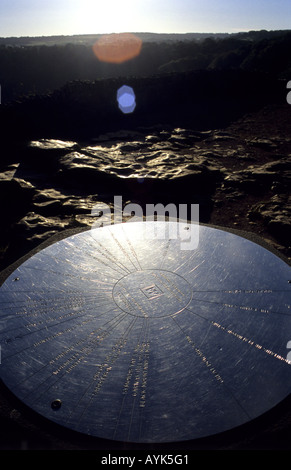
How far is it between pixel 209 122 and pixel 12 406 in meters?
11.0

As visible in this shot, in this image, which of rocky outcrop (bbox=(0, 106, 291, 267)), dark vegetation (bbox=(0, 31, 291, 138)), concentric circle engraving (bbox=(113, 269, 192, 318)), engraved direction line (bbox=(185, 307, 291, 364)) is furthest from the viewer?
dark vegetation (bbox=(0, 31, 291, 138))

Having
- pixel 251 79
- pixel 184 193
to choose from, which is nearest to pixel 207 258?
pixel 184 193

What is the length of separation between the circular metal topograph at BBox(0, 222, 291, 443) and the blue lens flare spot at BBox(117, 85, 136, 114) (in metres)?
9.03

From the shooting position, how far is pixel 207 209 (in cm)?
613

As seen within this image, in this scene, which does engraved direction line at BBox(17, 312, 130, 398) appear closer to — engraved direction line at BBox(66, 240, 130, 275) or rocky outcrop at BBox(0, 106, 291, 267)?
engraved direction line at BBox(66, 240, 130, 275)

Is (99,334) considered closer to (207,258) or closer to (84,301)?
(84,301)

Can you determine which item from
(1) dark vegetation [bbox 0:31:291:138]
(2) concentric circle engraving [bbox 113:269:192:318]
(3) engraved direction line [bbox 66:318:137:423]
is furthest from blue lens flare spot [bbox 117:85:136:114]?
(3) engraved direction line [bbox 66:318:137:423]

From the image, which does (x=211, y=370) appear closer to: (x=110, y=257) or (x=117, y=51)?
(x=110, y=257)

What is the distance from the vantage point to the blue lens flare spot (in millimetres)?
11953

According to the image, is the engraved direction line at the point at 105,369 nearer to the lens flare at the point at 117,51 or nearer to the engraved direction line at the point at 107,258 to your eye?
the engraved direction line at the point at 107,258

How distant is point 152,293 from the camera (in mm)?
3445

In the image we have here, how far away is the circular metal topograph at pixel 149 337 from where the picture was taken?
230cm

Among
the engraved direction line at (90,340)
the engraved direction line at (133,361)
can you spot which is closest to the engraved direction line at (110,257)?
the engraved direction line at (90,340)

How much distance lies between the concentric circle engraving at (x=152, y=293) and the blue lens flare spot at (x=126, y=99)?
950 centimetres
